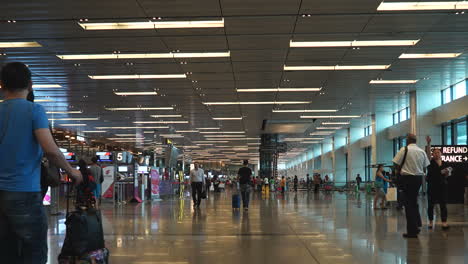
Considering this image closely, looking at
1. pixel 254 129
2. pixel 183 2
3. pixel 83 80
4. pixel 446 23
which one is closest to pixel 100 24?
pixel 183 2

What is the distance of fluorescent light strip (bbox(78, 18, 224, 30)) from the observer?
13523mm

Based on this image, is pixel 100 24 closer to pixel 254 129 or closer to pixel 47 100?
pixel 47 100

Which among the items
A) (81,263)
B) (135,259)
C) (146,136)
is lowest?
(135,259)

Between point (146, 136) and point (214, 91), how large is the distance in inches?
879

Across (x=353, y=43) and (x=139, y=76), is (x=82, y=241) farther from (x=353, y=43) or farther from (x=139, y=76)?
(x=139, y=76)

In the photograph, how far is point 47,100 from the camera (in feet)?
85.1

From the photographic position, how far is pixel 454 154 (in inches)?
600

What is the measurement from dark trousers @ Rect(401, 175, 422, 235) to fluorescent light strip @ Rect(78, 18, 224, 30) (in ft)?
22.2

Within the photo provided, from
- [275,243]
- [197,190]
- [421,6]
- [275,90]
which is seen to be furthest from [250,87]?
[275,243]

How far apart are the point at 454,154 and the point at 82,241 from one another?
45.4ft

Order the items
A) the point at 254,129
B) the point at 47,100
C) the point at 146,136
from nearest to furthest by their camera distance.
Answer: the point at 47,100 < the point at 254,129 < the point at 146,136

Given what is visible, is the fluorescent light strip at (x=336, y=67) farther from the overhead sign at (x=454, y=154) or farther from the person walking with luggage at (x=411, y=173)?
the person walking with luggage at (x=411, y=173)

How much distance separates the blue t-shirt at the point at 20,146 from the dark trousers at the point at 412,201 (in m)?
6.74

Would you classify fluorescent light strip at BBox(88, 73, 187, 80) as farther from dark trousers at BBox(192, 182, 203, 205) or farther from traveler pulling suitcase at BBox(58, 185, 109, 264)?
traveler pulling suitcase at BBox(58, 185, 109, 264)
